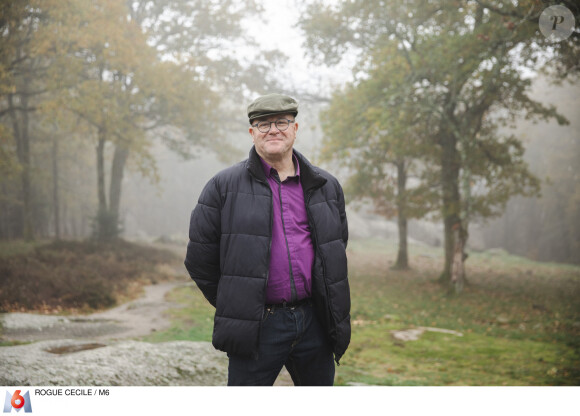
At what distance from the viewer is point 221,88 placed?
354 inches

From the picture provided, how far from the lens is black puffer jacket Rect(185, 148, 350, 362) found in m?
2.38

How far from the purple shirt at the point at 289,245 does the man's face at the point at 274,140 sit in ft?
0.30

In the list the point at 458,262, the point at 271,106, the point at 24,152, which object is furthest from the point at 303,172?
the point at 458,262

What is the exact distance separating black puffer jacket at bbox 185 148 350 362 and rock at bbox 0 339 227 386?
2210mm

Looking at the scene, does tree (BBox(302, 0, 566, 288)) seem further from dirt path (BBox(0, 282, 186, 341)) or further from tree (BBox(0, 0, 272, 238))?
dirt path (BBox(0, 282, 186, 341))

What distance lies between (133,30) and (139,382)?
Result: 20.3ft

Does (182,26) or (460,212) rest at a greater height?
(182,26)

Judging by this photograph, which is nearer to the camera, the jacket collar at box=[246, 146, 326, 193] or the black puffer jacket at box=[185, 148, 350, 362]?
the black puffer jacket at box=[185, 148, 350, 362]

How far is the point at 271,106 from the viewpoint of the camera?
2.51 metres

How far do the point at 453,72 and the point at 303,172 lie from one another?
7721 millimetres

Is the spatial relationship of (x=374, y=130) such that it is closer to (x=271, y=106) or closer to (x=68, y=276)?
(x=68, y=276)

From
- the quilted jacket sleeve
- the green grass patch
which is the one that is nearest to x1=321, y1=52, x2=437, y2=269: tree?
the green grass patch

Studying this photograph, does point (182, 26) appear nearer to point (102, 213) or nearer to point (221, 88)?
point (221, 88)
